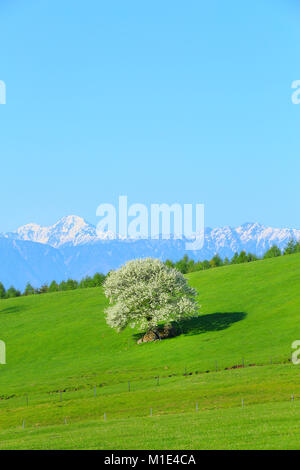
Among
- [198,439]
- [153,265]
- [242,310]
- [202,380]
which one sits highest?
[153,265]

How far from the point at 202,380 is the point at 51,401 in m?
19.8

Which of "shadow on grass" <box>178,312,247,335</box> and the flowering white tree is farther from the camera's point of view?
"shadow on grass" <box>178,312,247,335</box>

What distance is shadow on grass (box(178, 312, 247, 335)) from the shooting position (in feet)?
346

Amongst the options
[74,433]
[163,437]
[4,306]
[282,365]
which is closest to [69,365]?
[282,365]

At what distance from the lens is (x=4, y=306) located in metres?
168

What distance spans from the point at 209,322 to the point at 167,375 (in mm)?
32263

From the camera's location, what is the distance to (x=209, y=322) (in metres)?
109

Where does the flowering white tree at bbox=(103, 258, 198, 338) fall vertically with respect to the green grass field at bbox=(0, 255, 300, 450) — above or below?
above

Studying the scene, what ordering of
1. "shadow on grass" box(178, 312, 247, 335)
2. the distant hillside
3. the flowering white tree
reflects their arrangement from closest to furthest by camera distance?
1. the distant hillside
2. the flowering white tree
3. "shadow on grass" box(178, 312, 247, 335)

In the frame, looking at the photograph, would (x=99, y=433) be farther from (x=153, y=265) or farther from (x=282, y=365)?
(x=153, y=265)

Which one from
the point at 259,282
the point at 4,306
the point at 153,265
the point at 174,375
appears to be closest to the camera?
the point at 174,375

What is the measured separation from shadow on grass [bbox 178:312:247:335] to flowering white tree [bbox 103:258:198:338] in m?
3.42

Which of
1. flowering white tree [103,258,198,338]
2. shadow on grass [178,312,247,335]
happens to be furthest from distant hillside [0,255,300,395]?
flowering white tree [103,258,198,338]

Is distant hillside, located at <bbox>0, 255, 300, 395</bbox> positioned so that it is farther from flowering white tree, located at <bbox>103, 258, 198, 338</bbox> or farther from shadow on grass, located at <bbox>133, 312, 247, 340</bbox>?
flowering white tree, located at <bbox>103, 258, 198, 338</bbox>
